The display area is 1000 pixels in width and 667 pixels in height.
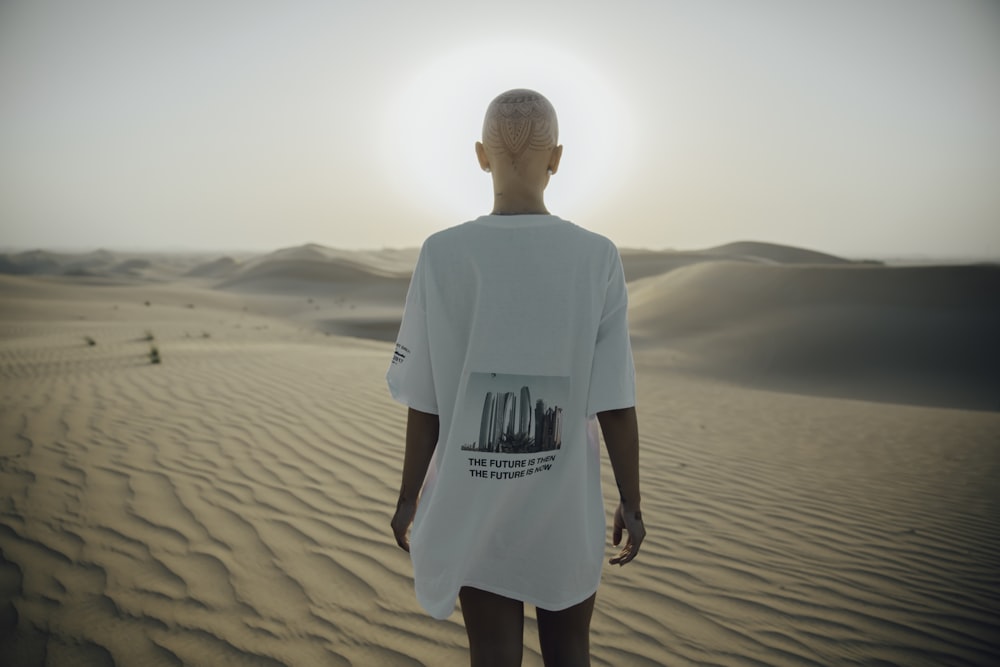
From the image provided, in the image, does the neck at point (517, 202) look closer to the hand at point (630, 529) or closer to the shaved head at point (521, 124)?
the shaved head at point (521, 124)

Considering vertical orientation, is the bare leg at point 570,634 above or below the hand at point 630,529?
below

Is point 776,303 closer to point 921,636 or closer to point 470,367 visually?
point 921,636

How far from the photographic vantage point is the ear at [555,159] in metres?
1.41

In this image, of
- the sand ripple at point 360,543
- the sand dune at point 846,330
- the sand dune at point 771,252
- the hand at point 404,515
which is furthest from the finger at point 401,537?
the sand dune at point 771,252

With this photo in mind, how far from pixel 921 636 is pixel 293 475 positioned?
13.2ft

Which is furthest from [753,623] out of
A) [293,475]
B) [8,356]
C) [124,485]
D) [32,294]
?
[32,294]

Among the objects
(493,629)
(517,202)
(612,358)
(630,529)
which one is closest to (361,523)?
(493,629)

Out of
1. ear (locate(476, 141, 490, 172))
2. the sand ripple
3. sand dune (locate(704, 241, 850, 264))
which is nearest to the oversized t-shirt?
ear (locate(476, 141, 490, 172))

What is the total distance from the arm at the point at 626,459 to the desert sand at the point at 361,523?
1.35 meters

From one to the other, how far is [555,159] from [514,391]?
62 cm

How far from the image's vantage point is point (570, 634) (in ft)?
4.65

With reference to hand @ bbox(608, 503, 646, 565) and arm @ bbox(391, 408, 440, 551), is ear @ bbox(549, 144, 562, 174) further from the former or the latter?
hand @ bbox(608, 503, 646, 565)

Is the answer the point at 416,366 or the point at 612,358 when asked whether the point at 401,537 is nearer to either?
the point at 416,366

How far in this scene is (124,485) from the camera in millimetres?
3840
